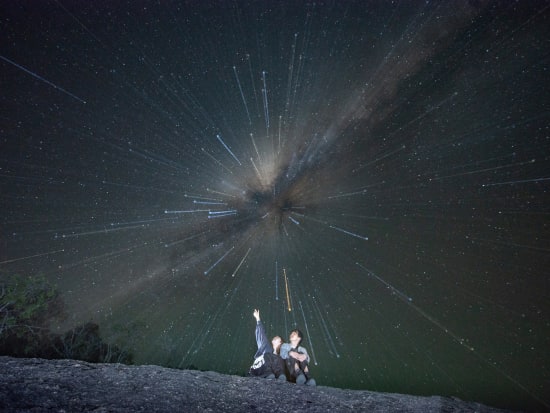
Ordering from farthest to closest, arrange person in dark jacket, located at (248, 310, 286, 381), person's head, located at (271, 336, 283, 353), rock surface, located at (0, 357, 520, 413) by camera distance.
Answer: person's head, located at (271, 336, 283, 353)
person in dark jacket, located at (248, 310, 286, 381)
rock surface, located at (0, 357, 520, 413)

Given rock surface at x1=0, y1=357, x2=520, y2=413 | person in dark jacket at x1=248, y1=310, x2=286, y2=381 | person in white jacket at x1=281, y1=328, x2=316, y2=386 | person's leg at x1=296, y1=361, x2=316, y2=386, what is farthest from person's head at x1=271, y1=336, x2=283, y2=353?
rock surface at x1=0, y1=357, x2=520, y2=413

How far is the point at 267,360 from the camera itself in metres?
8.95

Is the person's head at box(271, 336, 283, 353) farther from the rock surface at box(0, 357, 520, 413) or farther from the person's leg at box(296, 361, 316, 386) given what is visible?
the rock surface at box(0, 357, 520, 413)

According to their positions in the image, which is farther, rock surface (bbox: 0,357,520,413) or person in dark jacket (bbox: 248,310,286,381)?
person in dark jacket (bbox: 248,310,286,381)

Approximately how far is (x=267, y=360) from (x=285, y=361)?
1.95 ft

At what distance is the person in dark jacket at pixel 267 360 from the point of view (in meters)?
8.79

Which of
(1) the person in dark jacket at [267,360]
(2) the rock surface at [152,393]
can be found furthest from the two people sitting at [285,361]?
(2) the rock surface at [152,393]

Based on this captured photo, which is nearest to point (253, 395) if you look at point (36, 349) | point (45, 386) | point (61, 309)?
point (45, 386)

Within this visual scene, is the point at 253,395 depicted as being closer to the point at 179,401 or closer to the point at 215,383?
the point at 215,383

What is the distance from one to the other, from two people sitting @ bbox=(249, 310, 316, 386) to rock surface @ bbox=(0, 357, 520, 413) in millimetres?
972

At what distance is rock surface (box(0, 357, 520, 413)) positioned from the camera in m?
4.54

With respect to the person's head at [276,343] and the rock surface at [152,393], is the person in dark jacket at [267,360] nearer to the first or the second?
the person's head at [276,343]

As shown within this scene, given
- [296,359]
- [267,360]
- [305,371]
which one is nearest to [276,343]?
[267,360]

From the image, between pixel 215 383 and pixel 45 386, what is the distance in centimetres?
355
